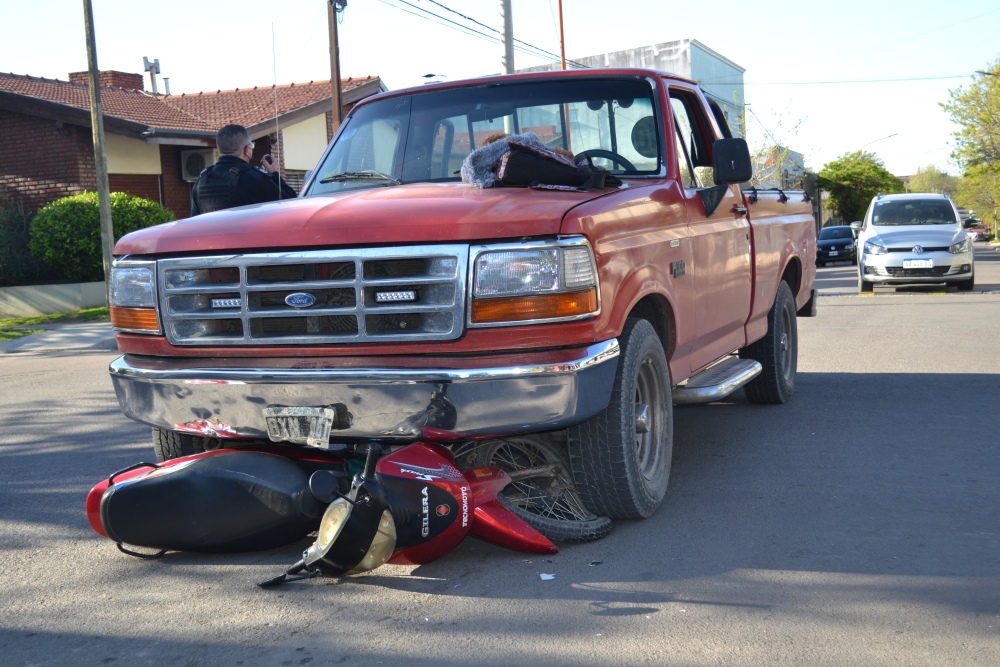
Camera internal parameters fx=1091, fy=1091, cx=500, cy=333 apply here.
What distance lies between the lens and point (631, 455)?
4582 mm

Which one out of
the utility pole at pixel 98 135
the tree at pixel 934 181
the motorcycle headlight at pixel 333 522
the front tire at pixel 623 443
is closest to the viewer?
the motorcycle headlight at pixel 333 522

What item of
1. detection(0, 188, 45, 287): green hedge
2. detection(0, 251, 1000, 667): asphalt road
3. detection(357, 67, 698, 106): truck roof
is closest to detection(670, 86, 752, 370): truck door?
detection(357, 67, 698, 106): truck roof

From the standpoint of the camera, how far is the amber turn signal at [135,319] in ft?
15.4

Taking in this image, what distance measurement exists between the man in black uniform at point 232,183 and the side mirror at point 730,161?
110 inches

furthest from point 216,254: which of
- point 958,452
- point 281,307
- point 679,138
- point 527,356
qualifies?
point 958,452

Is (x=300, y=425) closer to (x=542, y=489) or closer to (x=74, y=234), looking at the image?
(x=542, y=489)

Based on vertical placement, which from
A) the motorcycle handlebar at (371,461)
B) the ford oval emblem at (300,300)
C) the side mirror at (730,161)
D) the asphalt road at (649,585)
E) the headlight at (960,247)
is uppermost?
the side mirror at (730,161)

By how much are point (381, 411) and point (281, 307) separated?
0.65 metres

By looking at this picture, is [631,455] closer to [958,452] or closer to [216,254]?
[216,254]

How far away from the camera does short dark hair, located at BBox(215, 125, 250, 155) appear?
24.2 feet

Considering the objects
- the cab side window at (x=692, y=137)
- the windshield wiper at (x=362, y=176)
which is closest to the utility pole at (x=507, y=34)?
the cab side window at (x=692, y=137)

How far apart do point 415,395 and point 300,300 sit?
66 centimetres

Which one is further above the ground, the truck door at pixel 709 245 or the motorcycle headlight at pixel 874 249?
the truck door at pixel 709 245

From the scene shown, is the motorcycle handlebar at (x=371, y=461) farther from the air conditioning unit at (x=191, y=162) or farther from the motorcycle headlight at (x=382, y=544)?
the air conditioning unit at (x=191, y=162)
